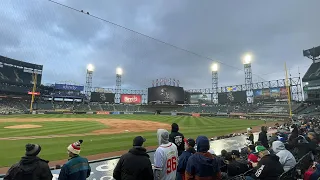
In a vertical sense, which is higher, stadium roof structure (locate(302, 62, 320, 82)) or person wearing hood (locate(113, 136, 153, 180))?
stadium roof structure (locate(302, 62, 320, 82))

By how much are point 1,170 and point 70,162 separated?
24.8 feet

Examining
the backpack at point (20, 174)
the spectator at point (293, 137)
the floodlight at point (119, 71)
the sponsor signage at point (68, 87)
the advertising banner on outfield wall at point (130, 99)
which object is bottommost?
the spectator at point (293, 137)

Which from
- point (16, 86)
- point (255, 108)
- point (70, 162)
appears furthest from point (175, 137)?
point (16, 86)

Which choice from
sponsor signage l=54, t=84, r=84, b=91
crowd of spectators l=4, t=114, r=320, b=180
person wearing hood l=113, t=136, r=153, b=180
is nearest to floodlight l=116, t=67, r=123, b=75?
sponsor signage l=54, t=84, r=84, b=91

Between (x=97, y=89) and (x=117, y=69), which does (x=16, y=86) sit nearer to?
(x=97, y=89)

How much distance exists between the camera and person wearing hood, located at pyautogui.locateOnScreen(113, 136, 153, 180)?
3309mm

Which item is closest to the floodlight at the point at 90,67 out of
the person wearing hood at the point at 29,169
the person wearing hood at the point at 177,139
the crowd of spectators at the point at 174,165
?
the person wearing hood at the point at 177,139

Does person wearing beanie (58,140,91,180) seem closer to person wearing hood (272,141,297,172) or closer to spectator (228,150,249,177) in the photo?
spectator (228,150,249,177)

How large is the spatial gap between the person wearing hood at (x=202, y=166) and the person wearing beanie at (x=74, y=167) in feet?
7.14

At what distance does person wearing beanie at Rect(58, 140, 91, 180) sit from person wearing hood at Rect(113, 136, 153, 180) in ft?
2.80

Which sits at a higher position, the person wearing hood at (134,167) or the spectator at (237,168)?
the person wearing hood at (134,167)

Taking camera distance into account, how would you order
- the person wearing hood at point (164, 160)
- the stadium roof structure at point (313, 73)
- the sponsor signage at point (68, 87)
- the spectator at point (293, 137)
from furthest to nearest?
the sponsor signage at point (68, 87), the stadium roof structure at point (313, 73), the spectator at point (293, 137), the person wearing hood at point (164, 160)

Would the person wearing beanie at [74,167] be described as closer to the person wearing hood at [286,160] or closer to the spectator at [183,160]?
the spectator at [183,160]

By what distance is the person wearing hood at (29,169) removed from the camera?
10.2 ft
